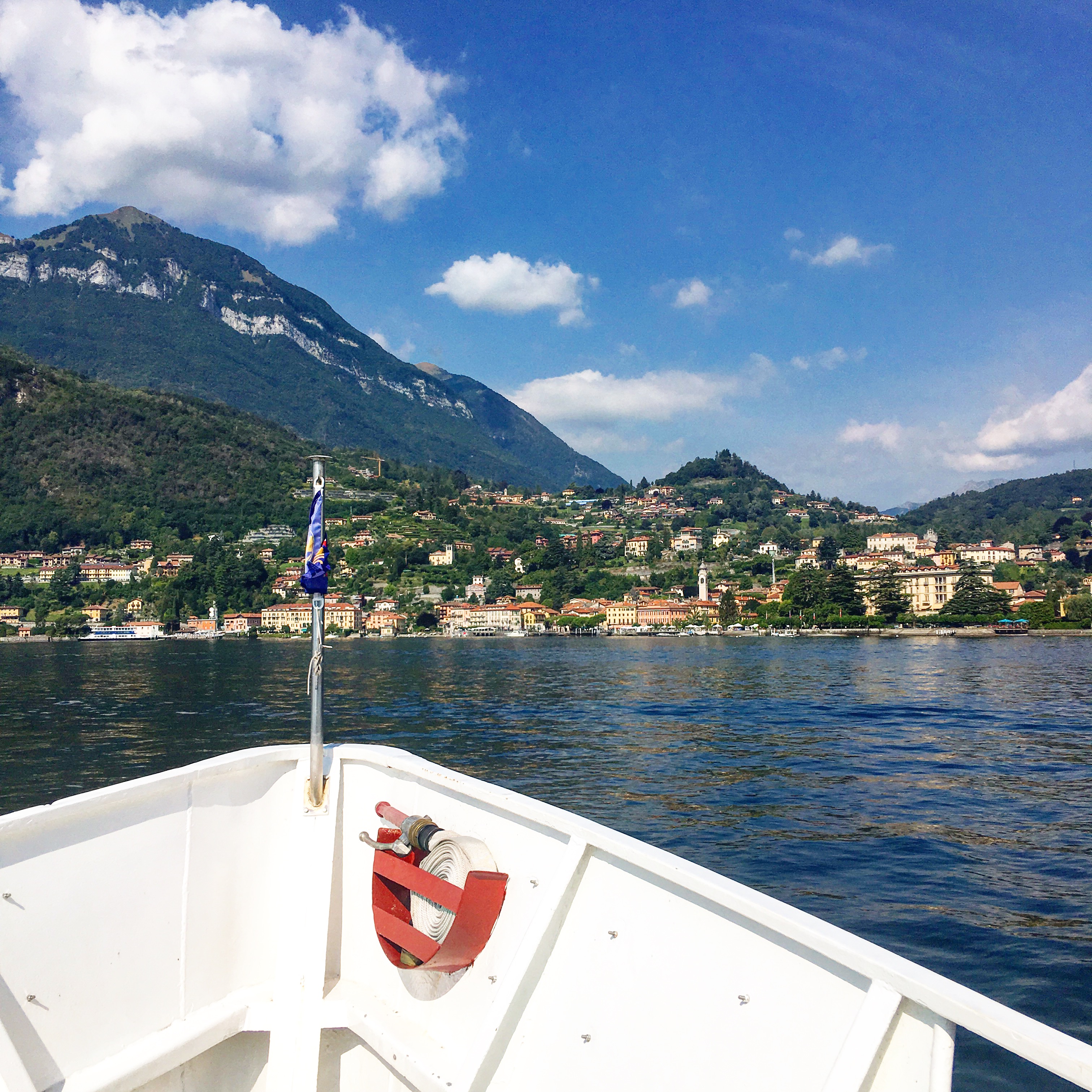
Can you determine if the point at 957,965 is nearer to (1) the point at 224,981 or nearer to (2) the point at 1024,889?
(2) the point at 1024,889

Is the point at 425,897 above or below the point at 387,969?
above

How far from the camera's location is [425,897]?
12.7ft

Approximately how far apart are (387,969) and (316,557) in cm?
212

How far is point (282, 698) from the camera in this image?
34062mm

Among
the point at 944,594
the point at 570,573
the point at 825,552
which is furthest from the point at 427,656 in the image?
the point at 825,552

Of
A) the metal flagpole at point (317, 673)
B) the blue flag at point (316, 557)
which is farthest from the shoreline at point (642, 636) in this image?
the blue flag at point (316, 557)

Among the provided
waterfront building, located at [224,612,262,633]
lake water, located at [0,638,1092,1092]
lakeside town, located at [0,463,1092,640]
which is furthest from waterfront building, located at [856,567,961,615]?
waterfront building, located at [224,612,262,633]

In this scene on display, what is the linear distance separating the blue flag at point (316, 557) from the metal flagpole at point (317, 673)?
24mm

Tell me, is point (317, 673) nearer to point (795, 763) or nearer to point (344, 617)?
point (795, 763)

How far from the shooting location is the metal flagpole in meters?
4.61

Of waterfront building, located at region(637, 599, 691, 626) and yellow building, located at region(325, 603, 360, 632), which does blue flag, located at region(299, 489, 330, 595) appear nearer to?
yellow building, located at region(325, 603, 360, 632)

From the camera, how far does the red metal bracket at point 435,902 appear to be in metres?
3.72

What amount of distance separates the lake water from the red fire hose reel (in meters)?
3.56

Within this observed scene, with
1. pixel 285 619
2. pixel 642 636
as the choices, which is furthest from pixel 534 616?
pixel 285 619
